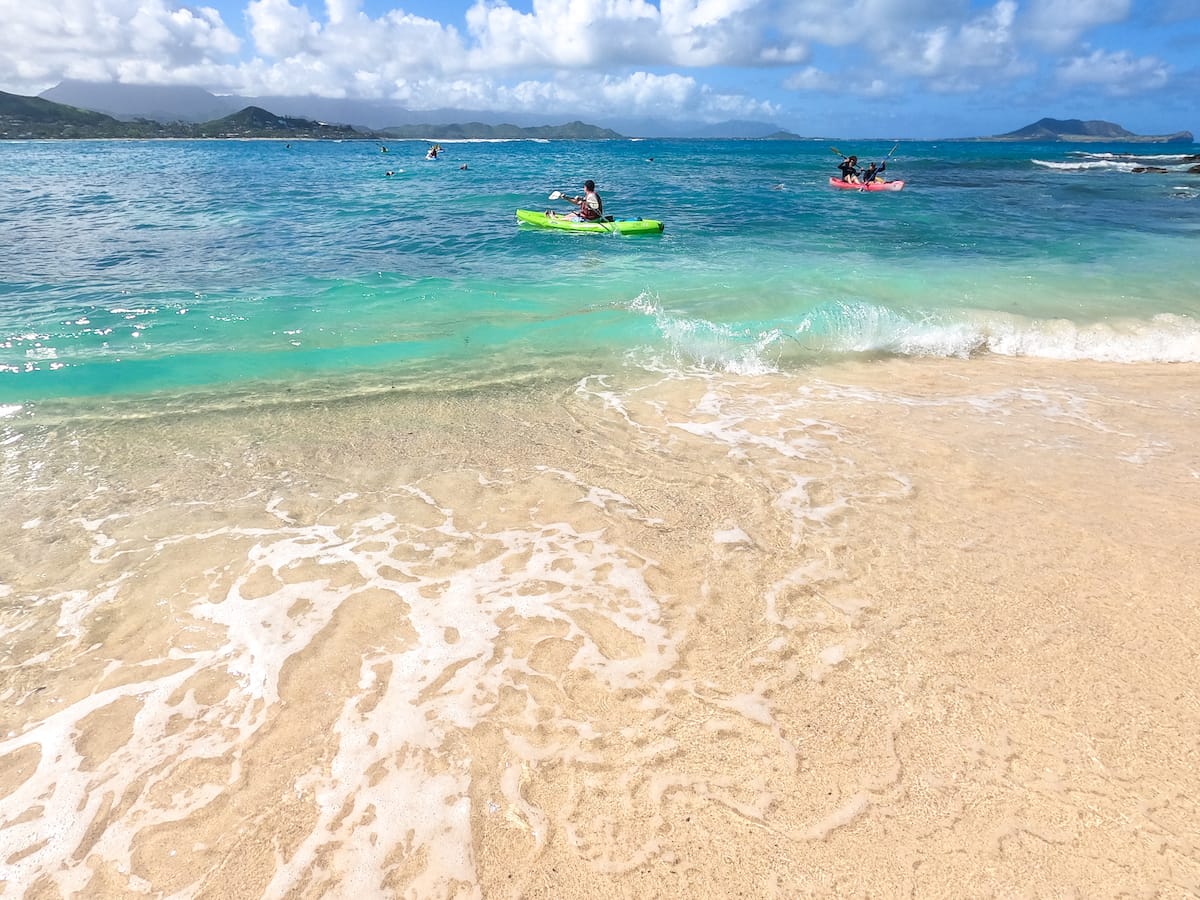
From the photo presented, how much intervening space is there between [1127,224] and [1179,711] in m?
27.2

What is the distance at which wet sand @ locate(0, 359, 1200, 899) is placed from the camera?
3.24m

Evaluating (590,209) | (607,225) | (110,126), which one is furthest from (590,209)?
(110,126)

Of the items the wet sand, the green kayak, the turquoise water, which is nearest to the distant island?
the turquoise water

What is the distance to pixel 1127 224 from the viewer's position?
23578 mm

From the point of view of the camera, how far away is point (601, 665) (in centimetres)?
438

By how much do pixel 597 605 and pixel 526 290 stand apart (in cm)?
1083

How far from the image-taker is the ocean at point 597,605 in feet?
10.8

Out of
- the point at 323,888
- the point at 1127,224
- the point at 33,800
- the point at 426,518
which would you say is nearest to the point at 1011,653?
the point at 323,888

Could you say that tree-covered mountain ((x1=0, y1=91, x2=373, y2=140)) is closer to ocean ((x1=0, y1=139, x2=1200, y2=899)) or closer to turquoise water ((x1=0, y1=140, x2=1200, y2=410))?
turquoise water ((x1=0, y1=140, x2=1200, y2=410))

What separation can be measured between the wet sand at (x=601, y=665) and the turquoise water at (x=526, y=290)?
10.4 feet

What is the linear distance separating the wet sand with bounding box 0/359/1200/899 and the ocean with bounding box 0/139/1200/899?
0.08ft

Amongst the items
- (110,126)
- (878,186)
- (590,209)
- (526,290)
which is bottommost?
(526,290)

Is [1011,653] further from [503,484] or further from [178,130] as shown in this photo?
[178,130]

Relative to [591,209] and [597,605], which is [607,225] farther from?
[597,605]
